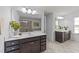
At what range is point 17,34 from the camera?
2.61 m

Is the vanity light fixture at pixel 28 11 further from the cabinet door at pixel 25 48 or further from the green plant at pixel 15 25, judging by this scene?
the cabinet door at pixel 25 48

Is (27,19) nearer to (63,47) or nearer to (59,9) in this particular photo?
(59,9)

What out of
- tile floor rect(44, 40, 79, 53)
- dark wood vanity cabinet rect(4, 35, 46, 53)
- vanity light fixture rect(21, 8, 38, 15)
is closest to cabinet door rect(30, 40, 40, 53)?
dark wood vanity cabinet rect(4, 35, 46, 53)

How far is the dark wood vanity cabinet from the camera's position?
2.43 m

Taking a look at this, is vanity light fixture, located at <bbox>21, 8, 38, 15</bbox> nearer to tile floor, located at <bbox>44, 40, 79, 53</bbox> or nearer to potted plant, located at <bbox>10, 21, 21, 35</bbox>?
potted plant, located at <bbox>10, 21, 21, 35</bbox>

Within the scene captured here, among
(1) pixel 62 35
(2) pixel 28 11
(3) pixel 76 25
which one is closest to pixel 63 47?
(1) pixel 62 35

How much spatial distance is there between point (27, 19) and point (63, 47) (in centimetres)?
125

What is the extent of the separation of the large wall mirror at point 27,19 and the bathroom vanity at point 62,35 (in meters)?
0.56

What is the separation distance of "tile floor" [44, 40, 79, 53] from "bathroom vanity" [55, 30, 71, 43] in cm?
Answer: 12

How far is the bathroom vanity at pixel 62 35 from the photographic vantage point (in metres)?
2.81

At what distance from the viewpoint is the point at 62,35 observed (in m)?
2.94
